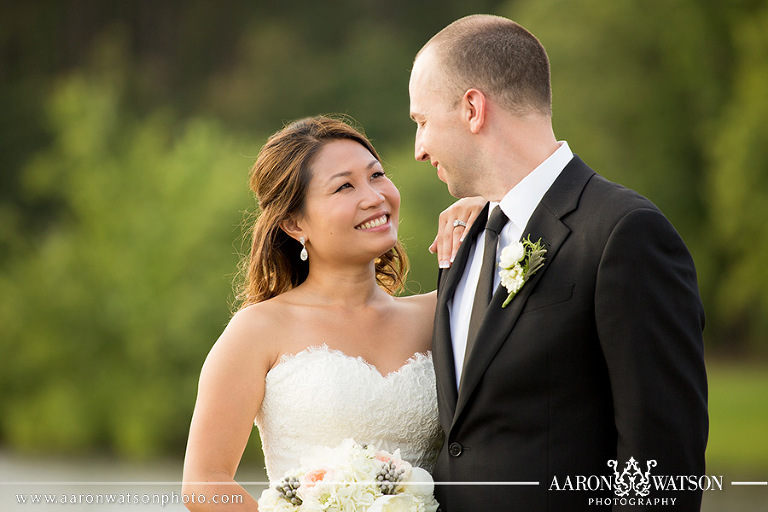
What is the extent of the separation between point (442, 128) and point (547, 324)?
2.70 ft

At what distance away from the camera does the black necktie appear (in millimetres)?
2730

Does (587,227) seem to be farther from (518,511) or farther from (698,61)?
(698,61)

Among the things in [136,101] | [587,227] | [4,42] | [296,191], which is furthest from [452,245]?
[4,42]

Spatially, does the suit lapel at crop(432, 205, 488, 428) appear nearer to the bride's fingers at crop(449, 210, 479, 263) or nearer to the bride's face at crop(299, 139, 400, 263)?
the bride's fingers at crop(449, 210, 479, 263)

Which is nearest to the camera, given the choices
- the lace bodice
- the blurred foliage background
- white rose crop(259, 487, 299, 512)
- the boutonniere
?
the boutonniere

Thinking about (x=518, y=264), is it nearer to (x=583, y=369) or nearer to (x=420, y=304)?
(x=583, y=369)

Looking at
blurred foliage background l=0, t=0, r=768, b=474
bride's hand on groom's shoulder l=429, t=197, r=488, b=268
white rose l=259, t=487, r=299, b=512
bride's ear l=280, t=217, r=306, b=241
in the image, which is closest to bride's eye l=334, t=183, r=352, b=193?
bride's ear l=280, t=217, r=306, b=241

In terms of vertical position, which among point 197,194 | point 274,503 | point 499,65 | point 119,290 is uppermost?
point 197,194

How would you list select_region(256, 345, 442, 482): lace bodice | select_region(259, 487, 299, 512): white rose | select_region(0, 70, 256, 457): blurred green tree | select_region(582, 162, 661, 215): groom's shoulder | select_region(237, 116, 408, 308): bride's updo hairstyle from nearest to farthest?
select_region(582, 162, 661, 215): groom's shoulder < select_region(259, 487, 299, 512): white rose < select_region(256, 345, 442, 482): lace bodice < select_region(237, 116, 408, 308): bride's updo hairstyle < select_region(0, 70, 256, 457): blurred green tree

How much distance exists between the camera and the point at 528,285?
2.61m

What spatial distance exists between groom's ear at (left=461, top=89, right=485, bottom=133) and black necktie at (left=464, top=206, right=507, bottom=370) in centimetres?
29

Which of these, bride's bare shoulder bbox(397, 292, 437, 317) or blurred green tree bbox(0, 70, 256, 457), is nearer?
bride's bare shoulder bbox(397, 292, 437, 317)

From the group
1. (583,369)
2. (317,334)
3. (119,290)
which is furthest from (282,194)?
(119,290)

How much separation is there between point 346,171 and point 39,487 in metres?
13.1
